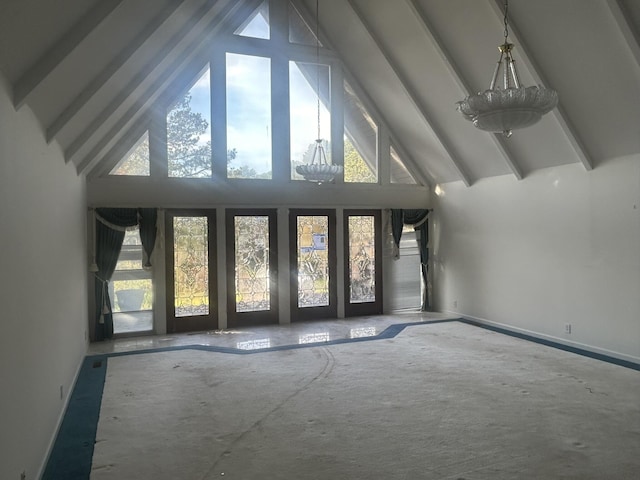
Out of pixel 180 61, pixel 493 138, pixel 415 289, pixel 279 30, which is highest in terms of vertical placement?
pixel 279 30

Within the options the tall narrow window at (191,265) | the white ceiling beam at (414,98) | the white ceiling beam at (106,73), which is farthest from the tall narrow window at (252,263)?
the white ceiling beam at (106,73)

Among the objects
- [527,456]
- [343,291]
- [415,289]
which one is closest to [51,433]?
[527,456]

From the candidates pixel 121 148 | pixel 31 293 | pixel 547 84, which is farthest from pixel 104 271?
pixel 547 84

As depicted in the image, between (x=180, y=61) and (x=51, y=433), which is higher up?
(x=180, y=61)

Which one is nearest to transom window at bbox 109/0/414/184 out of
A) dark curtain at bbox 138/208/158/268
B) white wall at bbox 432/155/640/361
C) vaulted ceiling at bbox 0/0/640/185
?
vaulted ceiling at bbox 0/0/640/185

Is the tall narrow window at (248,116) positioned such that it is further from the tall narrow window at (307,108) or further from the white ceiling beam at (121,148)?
the white ceiling beam at (121,148)

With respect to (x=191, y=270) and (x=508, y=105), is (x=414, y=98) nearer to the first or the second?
(x=508, y=105)

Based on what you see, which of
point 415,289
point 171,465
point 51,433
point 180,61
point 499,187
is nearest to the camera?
point 171,465

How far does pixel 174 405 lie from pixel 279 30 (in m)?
6.51

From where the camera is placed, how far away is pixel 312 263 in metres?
8.49

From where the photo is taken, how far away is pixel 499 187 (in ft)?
25.1

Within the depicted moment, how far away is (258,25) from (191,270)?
14.2 ft

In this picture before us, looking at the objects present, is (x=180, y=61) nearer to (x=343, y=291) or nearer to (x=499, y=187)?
(x=343, y=291)

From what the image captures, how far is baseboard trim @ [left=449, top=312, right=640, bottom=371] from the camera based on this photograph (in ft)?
18.5
